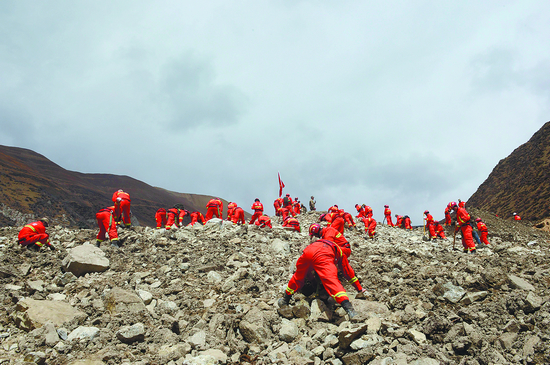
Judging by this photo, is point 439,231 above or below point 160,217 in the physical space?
above

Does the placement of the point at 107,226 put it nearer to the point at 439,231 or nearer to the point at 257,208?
the point at 257,208

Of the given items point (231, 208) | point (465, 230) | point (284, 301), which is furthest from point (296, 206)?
point (284, 301)

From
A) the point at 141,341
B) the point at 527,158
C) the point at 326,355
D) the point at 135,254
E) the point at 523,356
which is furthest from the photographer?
the point at 527,158

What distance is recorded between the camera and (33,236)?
8.57 meters

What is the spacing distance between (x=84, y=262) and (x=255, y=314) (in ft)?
15.9

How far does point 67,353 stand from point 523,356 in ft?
19.6

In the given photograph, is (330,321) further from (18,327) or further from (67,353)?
(18,327)

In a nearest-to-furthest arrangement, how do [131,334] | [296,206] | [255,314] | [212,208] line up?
[131,334] < [255,314] < [212,208] < [296,206]

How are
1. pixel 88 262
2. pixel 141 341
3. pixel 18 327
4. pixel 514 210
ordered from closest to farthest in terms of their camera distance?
pixel 141 341 → pixel 18 327 → pixel 88 262 → pixel 514 210

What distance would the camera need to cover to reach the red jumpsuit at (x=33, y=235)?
848 cm

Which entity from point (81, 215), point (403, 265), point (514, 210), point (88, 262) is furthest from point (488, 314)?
point (81, 215)

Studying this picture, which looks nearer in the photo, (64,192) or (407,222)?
(407,222)

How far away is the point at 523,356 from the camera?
11.4 ft

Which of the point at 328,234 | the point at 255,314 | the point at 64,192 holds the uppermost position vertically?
the point at 64,192
